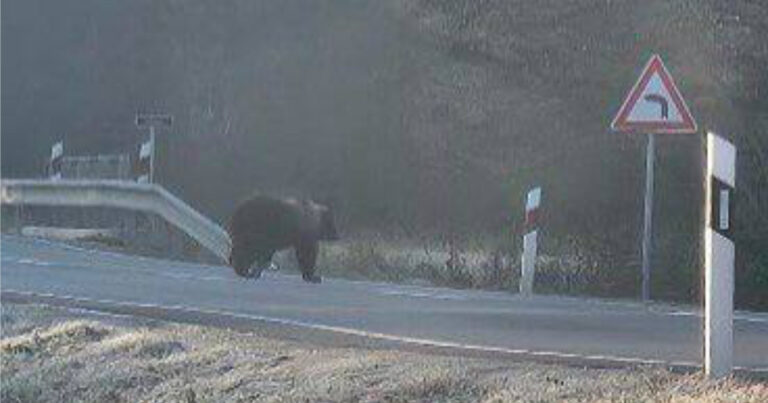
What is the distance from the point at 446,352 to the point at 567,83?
1171cm

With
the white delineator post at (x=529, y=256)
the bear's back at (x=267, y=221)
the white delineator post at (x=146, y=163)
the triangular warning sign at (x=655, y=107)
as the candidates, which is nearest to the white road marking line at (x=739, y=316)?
the triangular warning sign at (x=655, y=107)

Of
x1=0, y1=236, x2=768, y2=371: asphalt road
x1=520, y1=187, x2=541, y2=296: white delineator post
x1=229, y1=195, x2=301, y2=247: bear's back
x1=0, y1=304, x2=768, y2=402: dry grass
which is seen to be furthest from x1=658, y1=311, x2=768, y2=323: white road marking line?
x1=229, y1=195, x2=301, y2=247: bear's back

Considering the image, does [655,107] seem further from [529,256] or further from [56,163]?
[56,163]

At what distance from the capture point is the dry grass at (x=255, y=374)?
23.4 ft

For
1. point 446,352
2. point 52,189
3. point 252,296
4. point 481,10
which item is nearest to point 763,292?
point 252,296

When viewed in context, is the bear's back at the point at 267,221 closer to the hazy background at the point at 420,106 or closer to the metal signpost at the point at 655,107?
the hazy background at the point at 420,106

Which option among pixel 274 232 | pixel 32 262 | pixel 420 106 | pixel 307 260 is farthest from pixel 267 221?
pixel 420 106

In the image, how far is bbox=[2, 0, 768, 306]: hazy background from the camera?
55.5ft

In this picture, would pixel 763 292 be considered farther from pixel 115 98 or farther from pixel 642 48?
pixel 115 98

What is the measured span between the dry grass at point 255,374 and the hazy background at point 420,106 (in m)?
5.72

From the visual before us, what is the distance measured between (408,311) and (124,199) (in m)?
8.27

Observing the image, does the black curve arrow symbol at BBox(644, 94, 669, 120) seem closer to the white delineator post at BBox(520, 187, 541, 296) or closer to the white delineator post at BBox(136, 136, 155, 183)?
the white delineator post at BBox(520, 187, 541, 296)

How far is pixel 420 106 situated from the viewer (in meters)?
22.1

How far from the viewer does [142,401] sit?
8.52 m
